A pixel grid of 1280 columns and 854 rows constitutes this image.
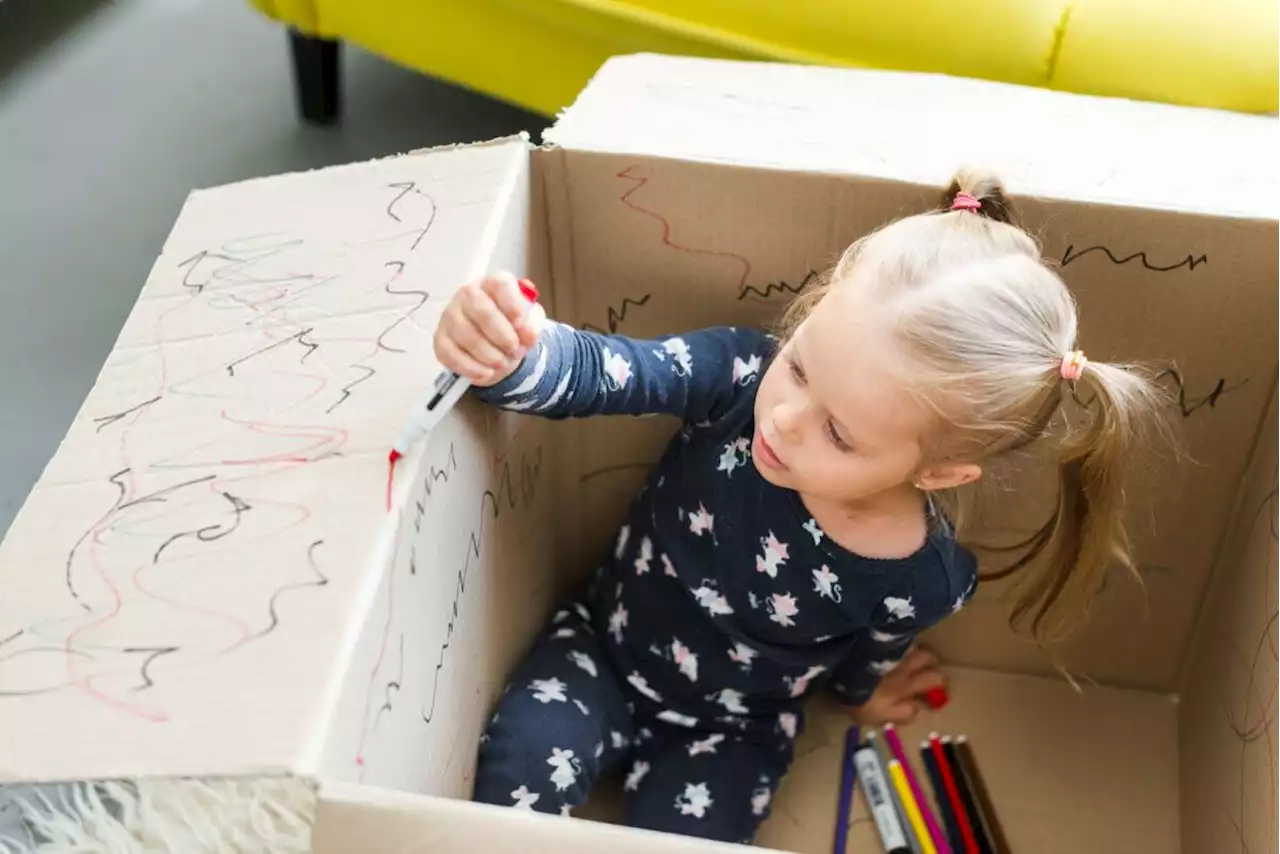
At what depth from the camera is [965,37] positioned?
87cm

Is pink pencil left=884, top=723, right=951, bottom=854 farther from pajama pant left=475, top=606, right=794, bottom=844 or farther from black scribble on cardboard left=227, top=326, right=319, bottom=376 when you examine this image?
black scribble on cardboard left=227, top=326, right=319, bottom=376

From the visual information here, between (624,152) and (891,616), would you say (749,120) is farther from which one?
(891,616)

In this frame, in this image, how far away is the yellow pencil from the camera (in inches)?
30.6

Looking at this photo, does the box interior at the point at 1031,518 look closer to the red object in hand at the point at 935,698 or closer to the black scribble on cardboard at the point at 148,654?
the red object in hand at the point at 935,698

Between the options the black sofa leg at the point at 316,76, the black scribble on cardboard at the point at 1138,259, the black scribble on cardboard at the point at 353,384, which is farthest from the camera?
the black sofa leg at the point at 316,76

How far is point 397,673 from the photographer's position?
0.52m

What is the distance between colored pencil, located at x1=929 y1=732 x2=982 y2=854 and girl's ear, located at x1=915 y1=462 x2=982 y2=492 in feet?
0.87

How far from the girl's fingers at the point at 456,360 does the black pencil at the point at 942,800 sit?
45 centimetres

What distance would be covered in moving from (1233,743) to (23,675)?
2.08 ft

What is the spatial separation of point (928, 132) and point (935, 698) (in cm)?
40

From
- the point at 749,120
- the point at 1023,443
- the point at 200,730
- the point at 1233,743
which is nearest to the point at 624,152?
the point at 749,120

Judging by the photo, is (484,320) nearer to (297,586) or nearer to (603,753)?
(297,586)

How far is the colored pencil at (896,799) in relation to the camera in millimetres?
778

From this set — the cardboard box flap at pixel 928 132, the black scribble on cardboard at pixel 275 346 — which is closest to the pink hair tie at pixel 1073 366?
the cardboard box flap at pixel 928 132
